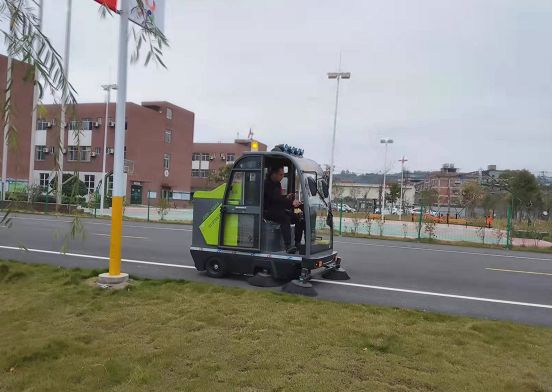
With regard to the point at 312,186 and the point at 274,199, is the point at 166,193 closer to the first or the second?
the point at 274,199

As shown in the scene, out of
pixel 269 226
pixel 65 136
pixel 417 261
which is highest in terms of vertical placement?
pixel 65 136

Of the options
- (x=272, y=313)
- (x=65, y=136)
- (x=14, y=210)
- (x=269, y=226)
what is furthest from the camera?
(x=269, y=226)

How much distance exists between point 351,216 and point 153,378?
1892 centimetres

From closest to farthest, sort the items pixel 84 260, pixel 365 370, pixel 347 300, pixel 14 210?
pixel 14 210 → pixel 365 370 → pixel 347 300 → pixel 84 260

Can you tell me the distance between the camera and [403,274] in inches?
357

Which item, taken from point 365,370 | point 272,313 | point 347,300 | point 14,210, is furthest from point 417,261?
point 14,210

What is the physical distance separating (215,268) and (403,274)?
4.25 meters

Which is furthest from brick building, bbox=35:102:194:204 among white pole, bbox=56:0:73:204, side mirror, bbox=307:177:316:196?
white pole, bbox=56:0:73:204

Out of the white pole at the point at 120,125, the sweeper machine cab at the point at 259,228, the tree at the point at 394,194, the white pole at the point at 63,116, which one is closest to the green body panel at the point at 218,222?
the sweeper machine cab at the point at 259,228

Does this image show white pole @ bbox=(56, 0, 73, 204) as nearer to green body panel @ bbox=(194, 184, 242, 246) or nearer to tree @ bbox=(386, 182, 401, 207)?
green body panel @ bbox=(194, 184, 242, 246)

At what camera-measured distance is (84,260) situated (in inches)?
Answer: 355

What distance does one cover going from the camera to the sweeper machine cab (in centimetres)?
698

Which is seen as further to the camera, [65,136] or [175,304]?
[175,304]

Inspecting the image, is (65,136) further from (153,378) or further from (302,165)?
(302,165)
